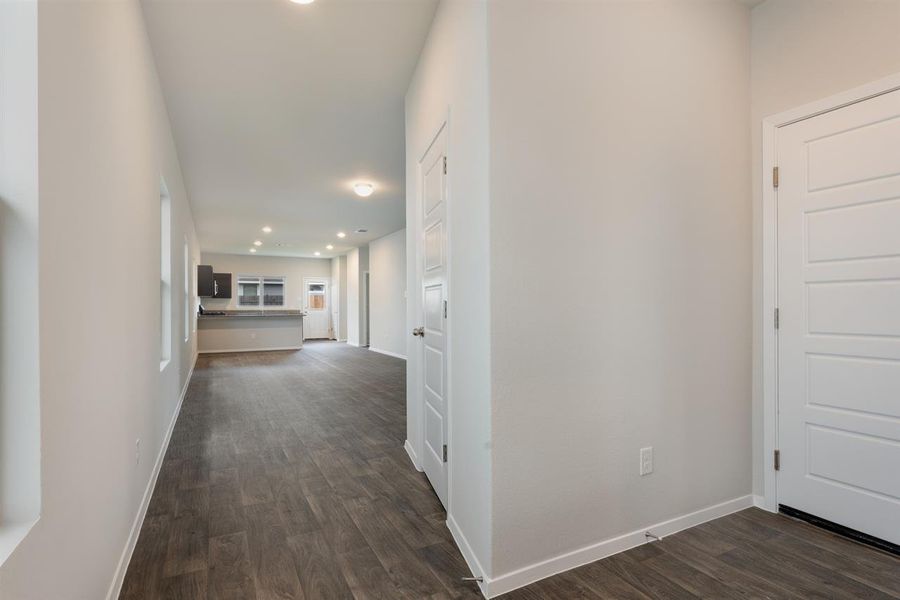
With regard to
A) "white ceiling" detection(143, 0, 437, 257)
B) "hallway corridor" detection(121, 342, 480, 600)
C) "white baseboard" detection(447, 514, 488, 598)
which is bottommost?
"hallway corridor" detection(121, 342, 480, 600)

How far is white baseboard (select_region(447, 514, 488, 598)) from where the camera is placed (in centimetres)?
171

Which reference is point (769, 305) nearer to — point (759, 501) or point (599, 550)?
point (759, 501)

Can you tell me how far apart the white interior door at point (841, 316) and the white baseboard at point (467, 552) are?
1706 millimetres

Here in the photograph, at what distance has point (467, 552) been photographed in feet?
6.26

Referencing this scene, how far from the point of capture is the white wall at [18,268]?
991mm

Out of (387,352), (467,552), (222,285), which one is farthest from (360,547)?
(222,285)

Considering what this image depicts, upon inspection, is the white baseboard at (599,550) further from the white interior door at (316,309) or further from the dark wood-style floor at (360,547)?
the white interior door at (316,309)

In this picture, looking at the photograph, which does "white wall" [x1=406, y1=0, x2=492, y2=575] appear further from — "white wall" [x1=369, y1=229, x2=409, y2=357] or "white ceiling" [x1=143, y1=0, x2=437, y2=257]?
"white wall" [x1=369, y1=229, x2=409, y2=357]

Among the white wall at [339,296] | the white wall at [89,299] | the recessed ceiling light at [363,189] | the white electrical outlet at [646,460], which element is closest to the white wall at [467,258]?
the white electrical outlet at [646,460]

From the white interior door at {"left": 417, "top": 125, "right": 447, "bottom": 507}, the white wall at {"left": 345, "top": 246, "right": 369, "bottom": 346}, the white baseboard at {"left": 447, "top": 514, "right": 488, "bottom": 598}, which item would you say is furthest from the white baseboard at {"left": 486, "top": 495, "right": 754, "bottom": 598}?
the white wall at {"left": 345, "top": 246, "right": 369, "bottom": 346}

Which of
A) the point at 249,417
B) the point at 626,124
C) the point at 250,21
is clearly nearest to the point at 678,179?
the point at 626,124

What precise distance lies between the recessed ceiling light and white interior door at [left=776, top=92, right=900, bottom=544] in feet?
14.6

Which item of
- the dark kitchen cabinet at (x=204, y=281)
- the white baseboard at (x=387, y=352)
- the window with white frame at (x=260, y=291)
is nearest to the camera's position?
the white baseboard at (x=387, y=352)

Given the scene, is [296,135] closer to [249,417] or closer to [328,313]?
[249,417]
